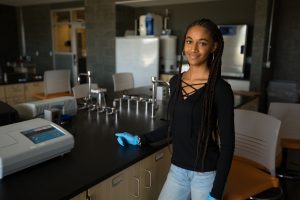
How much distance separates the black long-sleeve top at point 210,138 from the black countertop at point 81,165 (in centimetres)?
25

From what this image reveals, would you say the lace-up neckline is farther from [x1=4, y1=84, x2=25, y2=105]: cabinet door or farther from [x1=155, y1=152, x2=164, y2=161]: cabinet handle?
[x1=4, y1=84, x2=25, y2=105]: cabinet door

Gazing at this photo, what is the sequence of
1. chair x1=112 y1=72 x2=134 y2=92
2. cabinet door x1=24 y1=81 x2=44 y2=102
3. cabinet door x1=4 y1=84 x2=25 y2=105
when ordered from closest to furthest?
chair x1=112 y1=72 x2=134 y2=92, cabinet door x1=4 y1=84 x2=25 y2=105, cabinet door x1=24 y1=81 x2=44 y2=102

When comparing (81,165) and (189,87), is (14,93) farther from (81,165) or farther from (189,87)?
(189,87)

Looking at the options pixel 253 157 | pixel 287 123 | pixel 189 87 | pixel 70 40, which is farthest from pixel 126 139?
pixel 70 40

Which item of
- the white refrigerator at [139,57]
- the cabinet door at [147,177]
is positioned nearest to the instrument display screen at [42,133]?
the cabinet door at [147,177]

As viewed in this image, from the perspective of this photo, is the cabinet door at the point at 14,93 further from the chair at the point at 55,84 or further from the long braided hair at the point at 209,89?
the long braided hair at the point at 209,89

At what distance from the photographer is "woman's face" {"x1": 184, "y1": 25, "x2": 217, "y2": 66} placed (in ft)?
3.85

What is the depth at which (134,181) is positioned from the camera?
1.42 m

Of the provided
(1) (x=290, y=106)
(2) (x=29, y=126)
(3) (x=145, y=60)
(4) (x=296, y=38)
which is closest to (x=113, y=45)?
(3) (x=145, y=60)

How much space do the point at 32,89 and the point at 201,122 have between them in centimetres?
364

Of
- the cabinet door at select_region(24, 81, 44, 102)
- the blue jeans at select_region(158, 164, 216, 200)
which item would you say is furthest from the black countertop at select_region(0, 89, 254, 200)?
the cabinet door at select_region(24, 81, 44, 102)

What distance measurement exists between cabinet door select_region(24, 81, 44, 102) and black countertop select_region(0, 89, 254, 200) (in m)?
2.57

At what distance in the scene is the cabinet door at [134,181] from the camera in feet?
4.52

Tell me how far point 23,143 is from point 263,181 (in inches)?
51.8
